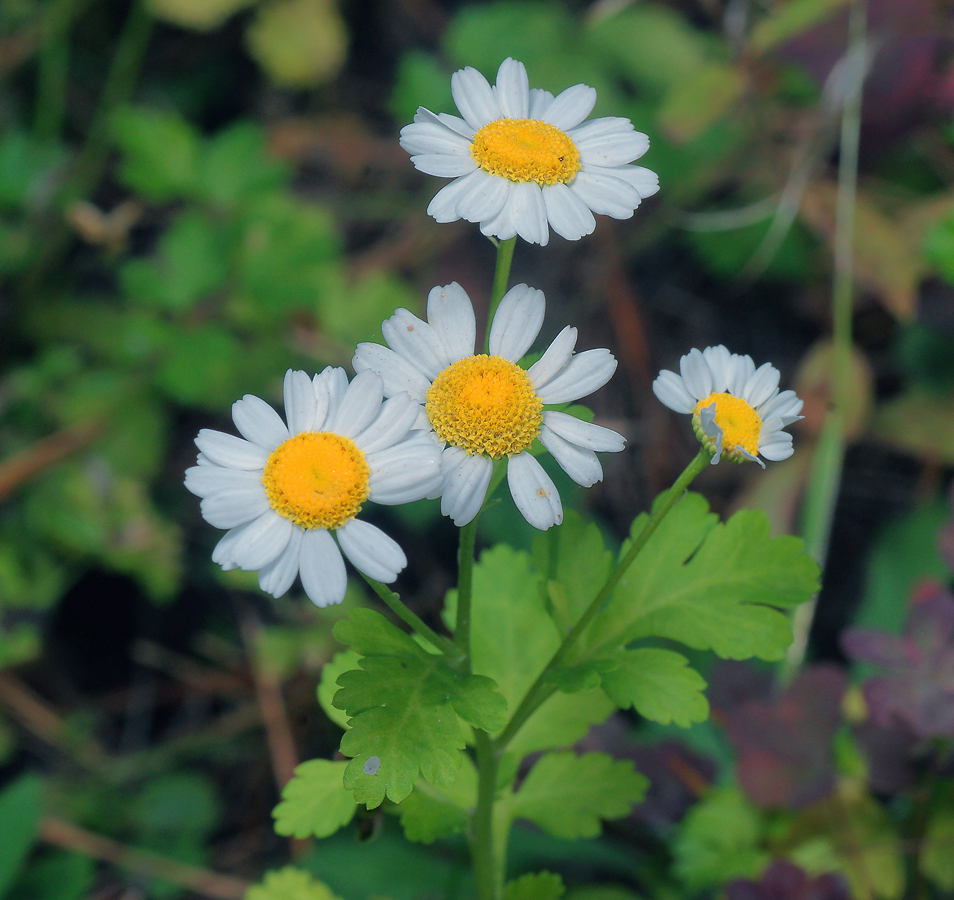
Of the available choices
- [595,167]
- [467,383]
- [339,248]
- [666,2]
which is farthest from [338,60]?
[467,383]

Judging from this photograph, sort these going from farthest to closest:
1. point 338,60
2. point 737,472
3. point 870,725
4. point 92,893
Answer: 1. point 338,60
2. point 737,472
3. point 92,893
4. point 870,725

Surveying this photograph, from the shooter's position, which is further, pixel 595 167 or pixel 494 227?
pixel 595 167

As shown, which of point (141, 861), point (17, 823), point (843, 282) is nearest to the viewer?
point (17, 823)

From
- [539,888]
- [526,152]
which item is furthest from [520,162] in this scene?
[539,888]

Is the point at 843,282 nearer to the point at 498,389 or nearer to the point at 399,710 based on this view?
the point at 498,389

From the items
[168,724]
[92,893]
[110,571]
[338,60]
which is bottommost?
[92,893]

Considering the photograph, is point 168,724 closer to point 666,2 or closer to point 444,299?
point 444,299

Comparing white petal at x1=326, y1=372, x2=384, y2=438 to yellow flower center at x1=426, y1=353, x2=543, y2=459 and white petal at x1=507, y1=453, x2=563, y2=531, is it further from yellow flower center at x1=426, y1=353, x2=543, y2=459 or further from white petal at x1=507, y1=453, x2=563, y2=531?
white petal at x1=507, y1=453, x2=563, y2=531

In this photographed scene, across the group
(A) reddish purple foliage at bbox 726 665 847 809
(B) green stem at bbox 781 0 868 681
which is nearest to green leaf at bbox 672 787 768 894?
(A) reddish purple foliage at bbox 726 665 847 809
